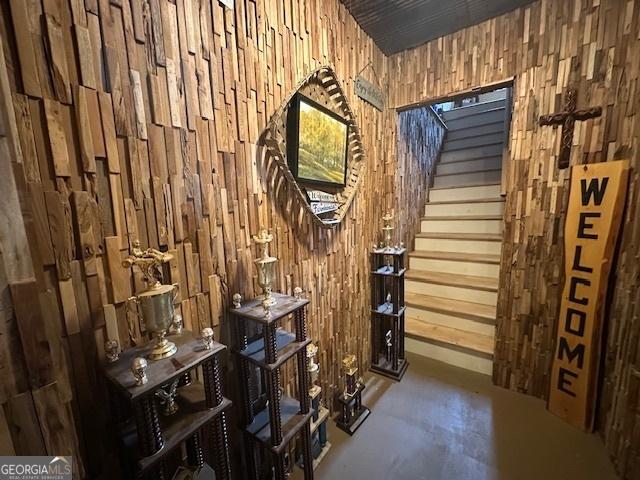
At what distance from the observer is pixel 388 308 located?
2.43 m

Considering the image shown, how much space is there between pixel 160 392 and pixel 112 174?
725 mm

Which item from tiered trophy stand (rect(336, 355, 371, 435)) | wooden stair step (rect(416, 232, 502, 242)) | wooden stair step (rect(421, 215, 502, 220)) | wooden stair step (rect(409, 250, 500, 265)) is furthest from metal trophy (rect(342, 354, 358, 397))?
wooden stair step (rect(421, 215, 502, 220))

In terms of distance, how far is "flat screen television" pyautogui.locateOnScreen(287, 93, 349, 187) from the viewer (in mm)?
1413

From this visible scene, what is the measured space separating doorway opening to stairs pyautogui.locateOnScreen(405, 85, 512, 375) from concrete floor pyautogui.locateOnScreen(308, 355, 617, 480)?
41cm

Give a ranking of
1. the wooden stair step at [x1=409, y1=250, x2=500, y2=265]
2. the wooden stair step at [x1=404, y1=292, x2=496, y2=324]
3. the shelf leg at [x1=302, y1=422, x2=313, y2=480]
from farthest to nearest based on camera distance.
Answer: the wooden stair step at [x1=409, y1=250, x2=500, y2=265] < the wooden stair step at [x1=404, y1=292, x2=496, y2=324] < the shelf leg at [x1=302, y1=422, x2=313, y2=480]

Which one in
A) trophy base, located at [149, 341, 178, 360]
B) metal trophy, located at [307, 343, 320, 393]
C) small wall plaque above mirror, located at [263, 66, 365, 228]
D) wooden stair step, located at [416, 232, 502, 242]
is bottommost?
metal trophy, located at [307, 343, 320, 393]

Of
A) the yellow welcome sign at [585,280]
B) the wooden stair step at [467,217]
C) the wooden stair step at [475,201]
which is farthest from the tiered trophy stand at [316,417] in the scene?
the wooden stair step at [475,201]

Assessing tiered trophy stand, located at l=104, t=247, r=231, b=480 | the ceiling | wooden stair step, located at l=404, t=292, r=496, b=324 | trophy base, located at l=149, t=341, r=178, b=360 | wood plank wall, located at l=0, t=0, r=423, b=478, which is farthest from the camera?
wooden stair step, located at l=404, t=292, r=496, b=324

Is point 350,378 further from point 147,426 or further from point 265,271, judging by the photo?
point 147,426

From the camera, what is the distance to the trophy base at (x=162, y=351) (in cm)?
80

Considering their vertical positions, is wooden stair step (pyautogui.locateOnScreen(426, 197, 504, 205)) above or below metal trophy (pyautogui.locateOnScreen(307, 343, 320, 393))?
above

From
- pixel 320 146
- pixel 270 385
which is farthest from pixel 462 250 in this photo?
pixel 270 385

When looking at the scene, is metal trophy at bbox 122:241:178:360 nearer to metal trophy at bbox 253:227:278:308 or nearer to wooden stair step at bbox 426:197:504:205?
metal trophy at bbox 253:227:278:308

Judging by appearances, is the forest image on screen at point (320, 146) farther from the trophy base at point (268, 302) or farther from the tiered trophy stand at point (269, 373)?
the trophy base at point (268, 302)
